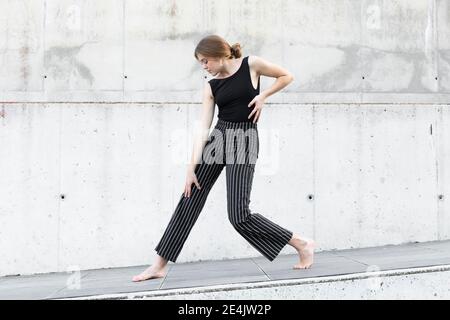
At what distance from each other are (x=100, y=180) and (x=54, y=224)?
588 millimetres

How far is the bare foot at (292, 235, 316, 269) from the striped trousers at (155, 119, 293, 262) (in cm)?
12

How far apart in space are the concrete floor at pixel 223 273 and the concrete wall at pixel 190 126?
0.25 m

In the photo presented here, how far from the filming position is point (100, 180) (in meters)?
3.29

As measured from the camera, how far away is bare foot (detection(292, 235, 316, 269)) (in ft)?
7.15

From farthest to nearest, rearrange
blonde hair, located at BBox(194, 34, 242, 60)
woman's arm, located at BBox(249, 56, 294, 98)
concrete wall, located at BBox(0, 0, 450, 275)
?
concrete wall, located at BBox(0, 0, 450, 275)
woman's arm, located at BBox(249, 56, 294, 98)
blonde hair, located at BBox(194, 34, 242, 60)

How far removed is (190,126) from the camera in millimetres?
3387

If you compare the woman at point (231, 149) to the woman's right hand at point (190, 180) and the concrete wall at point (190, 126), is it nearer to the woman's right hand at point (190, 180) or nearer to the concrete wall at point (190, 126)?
the woman's right hand at point (190, 180)

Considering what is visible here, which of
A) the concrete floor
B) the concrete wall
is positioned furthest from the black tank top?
the concrete wall

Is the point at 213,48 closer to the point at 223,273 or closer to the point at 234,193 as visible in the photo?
the point at 234,193

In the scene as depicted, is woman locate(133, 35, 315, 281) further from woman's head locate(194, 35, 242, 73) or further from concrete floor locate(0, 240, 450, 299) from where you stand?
concrete floor locate(0, 240, 450, 299)

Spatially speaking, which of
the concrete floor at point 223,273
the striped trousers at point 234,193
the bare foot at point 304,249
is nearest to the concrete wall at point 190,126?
the concrete floor at point 223,273

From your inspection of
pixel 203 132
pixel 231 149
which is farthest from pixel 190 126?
pixel 231 149
